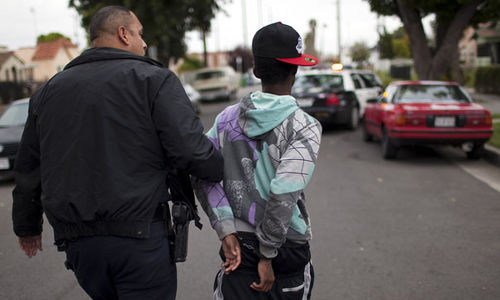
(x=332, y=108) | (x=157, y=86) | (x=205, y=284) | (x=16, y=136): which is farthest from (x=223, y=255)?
(x=332, y=108)

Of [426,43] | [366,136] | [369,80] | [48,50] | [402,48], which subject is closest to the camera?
[366,136]

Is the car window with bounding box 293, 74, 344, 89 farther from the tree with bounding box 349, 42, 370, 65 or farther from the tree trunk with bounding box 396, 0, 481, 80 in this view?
the tree with bounding box 349, 42, 370, 65

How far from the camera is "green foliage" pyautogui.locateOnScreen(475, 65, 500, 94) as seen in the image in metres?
22.5

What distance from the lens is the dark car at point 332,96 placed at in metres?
12.9

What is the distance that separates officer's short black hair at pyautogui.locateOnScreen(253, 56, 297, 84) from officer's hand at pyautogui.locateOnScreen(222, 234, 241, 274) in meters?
0.69

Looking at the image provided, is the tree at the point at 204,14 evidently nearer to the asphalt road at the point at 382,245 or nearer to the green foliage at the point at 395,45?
the green foliage at the point at 395,45

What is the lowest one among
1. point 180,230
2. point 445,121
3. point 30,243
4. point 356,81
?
point 445,121

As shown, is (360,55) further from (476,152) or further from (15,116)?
(15,116)

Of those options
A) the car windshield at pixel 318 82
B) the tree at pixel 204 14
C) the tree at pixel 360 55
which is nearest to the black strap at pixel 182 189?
the car windshield at pixel 318 82

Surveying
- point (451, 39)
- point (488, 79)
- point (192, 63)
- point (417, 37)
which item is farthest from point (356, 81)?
Answer: point (192, 63)

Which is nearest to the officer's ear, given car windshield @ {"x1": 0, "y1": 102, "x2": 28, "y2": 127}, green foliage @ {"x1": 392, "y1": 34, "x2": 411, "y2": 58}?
car windshield @ {"x1": 0, "y1": 102, "x2": 28, "y2": 127}

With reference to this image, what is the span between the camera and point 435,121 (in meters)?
8.57

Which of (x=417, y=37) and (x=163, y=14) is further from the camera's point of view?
(x=163, y=14)

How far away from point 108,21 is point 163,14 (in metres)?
21.4
